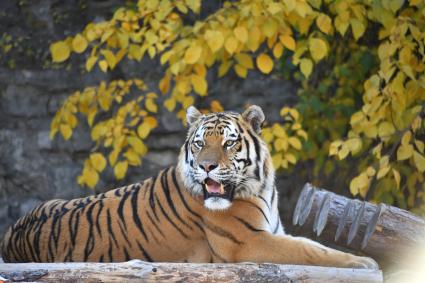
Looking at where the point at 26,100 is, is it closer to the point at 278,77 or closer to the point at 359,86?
the point at 278,77

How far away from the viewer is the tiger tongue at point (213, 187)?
3.83 metres

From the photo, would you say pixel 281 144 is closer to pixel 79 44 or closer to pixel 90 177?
pixel 90 177

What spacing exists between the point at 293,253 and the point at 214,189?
495 millimetres

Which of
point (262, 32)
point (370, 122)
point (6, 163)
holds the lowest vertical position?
point (6, 163)

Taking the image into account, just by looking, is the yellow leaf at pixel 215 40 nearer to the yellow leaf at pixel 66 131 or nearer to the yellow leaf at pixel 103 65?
the yellow leaf at pixel 103 65

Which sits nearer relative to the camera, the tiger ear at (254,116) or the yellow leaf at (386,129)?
the tiger ear at (254,116)

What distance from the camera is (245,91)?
22.0ft

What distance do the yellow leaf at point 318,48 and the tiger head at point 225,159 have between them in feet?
3.41

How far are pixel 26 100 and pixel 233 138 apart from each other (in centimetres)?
334

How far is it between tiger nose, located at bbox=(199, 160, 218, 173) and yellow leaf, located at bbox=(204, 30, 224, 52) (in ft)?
3.77

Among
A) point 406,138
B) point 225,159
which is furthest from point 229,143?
point 406,138

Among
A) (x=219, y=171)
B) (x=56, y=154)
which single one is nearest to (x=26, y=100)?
(x=56, y=154)

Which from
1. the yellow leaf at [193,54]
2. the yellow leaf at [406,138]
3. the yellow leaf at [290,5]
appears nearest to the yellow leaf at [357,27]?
the yellow leaf at [290,5]

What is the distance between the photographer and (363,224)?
361cm
